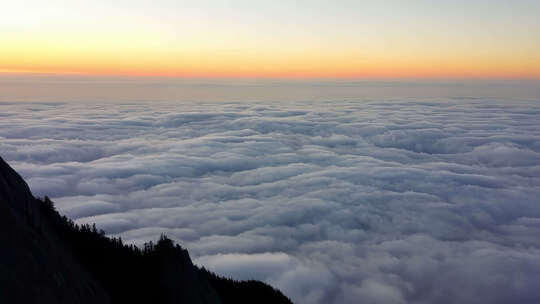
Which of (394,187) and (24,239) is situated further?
(394,187)

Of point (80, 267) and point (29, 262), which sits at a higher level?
point (29, 262)

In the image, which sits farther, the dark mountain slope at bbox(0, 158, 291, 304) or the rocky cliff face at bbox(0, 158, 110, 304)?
the dark mountain slope at bbox(0, 158, 291, 304)

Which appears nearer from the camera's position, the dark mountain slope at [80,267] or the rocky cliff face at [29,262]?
the rocky cliff face at [29,262]

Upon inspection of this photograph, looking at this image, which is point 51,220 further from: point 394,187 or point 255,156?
point 255,156

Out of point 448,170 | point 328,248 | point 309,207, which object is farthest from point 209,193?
point 448,170

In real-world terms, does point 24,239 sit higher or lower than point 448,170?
higher

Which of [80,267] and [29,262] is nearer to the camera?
[29,262]

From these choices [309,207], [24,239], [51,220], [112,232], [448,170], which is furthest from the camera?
[448,170]

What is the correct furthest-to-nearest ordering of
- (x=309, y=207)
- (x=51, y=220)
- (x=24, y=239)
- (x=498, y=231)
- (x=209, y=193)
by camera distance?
(x=209, y=193) → (x=309, y=207) → (x=498, y=231) → (x=51, y=220) → (x=24, y=239)
